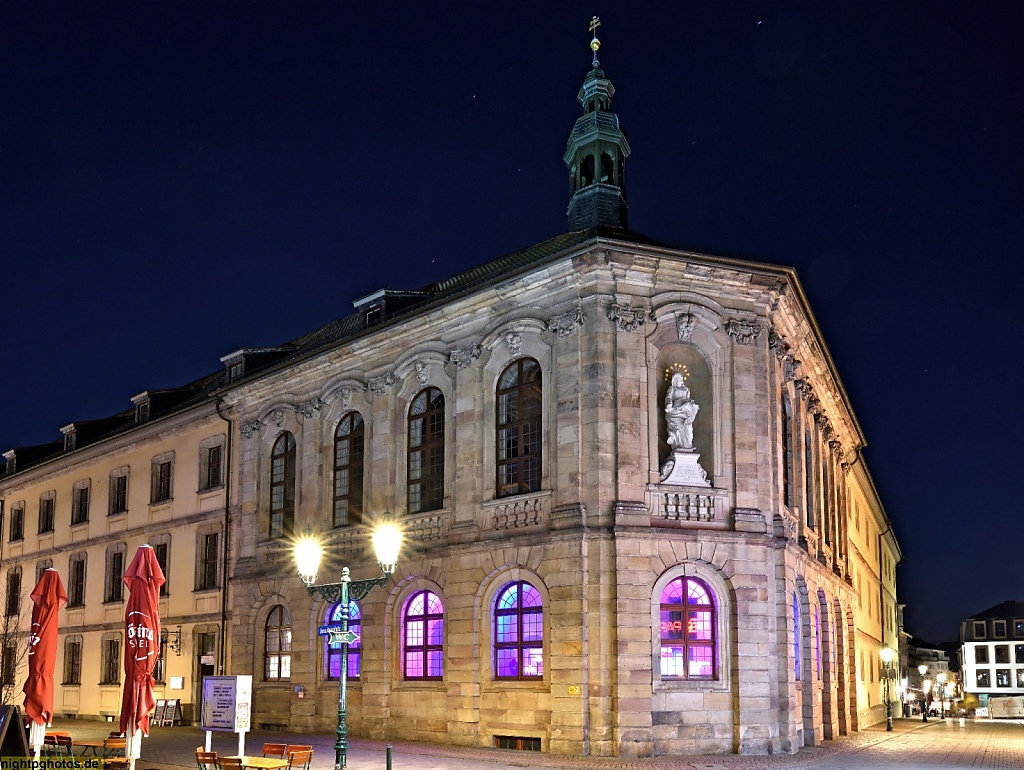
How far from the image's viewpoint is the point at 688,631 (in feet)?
95.0

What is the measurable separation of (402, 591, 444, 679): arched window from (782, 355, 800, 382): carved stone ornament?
1171cm

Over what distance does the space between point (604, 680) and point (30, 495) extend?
38.9 meters

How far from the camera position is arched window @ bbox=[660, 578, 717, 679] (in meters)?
28.7

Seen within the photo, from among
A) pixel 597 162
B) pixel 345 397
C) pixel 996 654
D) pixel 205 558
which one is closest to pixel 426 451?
pixel 345 397

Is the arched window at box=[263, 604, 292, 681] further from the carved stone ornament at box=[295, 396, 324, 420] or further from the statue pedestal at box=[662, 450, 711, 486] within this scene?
the statue pedestal at box=[662, 450, 711, 486]

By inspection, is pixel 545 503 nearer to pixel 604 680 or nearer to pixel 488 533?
pixel 488 533

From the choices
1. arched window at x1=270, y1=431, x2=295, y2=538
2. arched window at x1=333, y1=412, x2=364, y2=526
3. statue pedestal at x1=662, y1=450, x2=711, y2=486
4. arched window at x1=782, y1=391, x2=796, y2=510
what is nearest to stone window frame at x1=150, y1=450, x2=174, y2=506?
arched window at x1=270, y1=431, x2=295, y2=538

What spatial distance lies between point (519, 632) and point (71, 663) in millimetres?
28070

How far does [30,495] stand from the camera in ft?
189

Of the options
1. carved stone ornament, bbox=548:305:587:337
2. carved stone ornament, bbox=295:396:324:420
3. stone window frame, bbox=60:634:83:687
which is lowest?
stone window frame, bbox=60:634:83:687

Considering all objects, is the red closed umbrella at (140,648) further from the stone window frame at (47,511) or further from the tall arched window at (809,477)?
the stone window frame at (47,511)

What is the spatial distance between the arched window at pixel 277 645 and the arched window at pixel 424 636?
582 centimetres

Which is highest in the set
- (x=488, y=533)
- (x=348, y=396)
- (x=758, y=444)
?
(x=348, y=396)

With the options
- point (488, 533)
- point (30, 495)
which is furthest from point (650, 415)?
point (30, 495)
